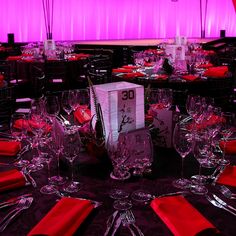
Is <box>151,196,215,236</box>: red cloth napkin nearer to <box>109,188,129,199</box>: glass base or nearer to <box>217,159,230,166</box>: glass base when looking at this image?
<box>109,188,129,199</box>: glass base

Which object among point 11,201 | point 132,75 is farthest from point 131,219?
point 132,75

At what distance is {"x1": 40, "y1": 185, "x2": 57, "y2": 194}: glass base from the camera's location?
1.47 m

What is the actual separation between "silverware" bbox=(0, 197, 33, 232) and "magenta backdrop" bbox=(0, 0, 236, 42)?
34.4 ft

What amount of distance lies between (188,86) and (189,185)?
2.42 m

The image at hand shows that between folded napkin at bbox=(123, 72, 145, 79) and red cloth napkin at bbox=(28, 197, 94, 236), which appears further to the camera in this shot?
folded napkin at bbox=(123, 72, 145, 79)

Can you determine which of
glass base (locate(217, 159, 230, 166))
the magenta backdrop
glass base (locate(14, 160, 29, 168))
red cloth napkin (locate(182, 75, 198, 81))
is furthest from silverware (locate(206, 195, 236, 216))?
the magenta backdrop

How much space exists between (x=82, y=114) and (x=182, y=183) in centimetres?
97

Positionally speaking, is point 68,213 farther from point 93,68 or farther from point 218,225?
point 93,68

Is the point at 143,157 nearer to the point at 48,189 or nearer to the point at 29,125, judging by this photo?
the point at 48,189

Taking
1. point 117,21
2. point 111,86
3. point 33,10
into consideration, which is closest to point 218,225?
point 111,86

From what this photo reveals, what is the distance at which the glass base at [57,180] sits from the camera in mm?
1548

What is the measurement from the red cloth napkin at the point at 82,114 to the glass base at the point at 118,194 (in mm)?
837

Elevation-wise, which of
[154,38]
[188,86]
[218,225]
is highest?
[154,38]

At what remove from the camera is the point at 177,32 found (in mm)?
14156
